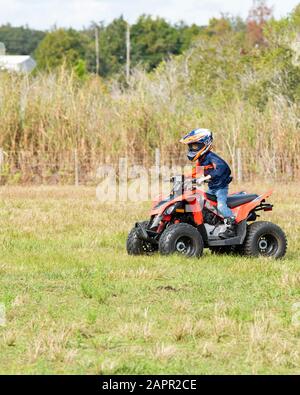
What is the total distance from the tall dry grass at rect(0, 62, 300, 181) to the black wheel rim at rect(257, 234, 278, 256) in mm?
13210

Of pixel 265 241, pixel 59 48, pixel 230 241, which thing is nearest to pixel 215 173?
pixel 230 241

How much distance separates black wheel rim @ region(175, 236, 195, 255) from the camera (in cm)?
1098

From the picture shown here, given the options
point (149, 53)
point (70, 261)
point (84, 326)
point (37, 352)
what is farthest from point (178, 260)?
point (149, 53)

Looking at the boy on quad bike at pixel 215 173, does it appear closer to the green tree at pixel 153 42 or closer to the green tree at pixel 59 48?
the green tree at pixel 59 48

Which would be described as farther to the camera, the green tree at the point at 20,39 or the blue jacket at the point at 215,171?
the green tree at the point at 20,39

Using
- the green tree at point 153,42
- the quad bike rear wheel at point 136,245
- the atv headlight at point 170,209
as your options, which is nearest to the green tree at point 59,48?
the green tree at point 153,42

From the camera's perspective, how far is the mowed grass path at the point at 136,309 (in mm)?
6441

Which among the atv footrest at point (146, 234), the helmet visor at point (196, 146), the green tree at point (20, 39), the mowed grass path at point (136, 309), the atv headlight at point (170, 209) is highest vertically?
the green tree at point (20, 39)

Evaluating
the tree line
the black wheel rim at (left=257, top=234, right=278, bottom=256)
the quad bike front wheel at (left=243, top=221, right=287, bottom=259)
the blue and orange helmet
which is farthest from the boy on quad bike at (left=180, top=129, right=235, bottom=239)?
the tree line

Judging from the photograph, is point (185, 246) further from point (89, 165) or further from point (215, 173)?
point (89, 165)

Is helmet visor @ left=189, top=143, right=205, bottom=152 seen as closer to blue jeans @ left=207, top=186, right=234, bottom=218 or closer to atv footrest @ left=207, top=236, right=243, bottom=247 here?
blue jeans @ left=207, top=186, right=234, bottom=218

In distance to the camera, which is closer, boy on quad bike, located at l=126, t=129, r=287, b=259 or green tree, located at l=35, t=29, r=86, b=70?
boy on quad bike, located at l=126, t=129, r=287, b=259

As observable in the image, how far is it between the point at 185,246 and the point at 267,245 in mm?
1108

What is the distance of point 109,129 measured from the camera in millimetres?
24734
